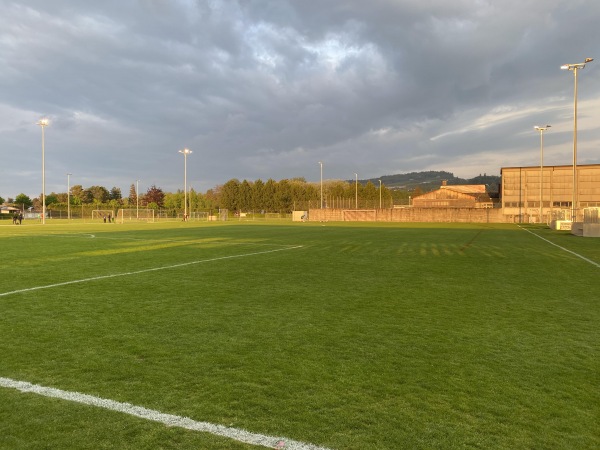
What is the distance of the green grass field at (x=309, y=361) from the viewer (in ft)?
9.00

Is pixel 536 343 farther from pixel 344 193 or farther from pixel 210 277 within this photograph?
pixel 344 193

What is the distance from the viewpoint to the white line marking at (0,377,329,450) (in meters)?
2.60

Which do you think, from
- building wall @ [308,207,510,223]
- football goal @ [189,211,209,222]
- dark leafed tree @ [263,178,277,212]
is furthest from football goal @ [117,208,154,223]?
dark leafed tree @ [263,178,277,212]

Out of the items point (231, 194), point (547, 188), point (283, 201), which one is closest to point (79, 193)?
point (231, 194)

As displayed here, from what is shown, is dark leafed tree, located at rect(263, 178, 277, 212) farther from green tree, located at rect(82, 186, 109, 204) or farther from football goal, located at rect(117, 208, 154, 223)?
green tree, located at rect(82, 186, 109, 204)

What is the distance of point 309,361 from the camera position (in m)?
3.99

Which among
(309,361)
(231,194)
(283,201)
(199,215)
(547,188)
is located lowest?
(309,361)

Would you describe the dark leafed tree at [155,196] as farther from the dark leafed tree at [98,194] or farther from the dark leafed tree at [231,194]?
the dark leafed tree at [231,194]

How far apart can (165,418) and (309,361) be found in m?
1.47

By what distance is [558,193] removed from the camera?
7606 centimetres

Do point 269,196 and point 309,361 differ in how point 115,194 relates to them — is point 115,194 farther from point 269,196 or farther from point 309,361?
point 309,361

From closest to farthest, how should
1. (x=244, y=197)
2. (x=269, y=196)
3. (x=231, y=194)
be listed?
(x=269, y=196) < (x=244, y=197) < (x=231, y=194)

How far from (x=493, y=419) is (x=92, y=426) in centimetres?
260

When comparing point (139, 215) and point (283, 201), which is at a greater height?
point (283, 201)
